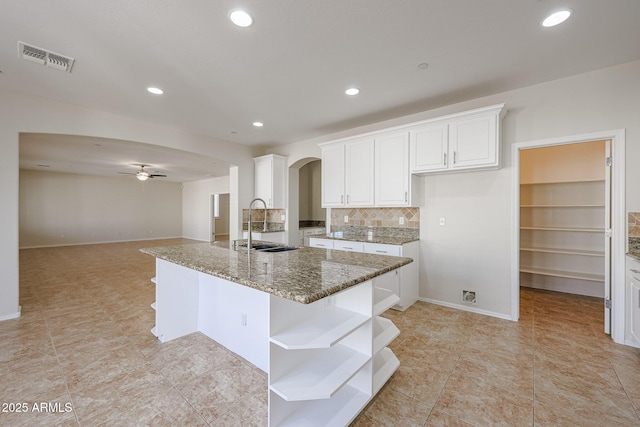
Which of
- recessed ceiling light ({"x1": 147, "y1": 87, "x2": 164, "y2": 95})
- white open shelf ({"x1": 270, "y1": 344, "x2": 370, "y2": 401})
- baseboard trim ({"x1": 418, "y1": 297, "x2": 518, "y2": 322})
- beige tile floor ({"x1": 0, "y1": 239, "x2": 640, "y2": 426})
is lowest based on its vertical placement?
beige tile floor ({"x1": 0, "y1": 239, "x2": 640, "y2": 426})

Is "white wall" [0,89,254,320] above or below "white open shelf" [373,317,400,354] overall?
above

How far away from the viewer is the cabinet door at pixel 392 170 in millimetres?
3539

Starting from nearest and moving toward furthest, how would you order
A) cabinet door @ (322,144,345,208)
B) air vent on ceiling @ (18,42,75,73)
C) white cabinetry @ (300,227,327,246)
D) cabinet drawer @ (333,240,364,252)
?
1. air vent on ceiling @ (18,42,75,73)
2. cabinet drawer @ (333,240,364,252)
3. cabinet door @ (322,144,345,208)
4. white cabinetry @ (300,227,327,246)

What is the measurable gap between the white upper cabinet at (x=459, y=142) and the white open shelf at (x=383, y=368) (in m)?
2.26

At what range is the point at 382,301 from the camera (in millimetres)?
1877

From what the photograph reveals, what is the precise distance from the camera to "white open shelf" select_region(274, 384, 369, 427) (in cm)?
149

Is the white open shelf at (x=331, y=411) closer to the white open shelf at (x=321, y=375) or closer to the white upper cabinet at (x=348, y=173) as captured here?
the white open shelf at (x=321, y=375)

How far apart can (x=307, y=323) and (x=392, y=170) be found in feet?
8.73

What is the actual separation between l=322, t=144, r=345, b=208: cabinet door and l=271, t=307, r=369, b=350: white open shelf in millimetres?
2653

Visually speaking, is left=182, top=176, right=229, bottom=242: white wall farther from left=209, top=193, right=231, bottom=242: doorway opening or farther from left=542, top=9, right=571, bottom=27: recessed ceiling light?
left=542, top=9, right=571, bottom=27: recessed ceiling light

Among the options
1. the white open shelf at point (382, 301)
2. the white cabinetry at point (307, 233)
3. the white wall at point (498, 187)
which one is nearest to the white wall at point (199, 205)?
the white cabinetry at point (307, 233)

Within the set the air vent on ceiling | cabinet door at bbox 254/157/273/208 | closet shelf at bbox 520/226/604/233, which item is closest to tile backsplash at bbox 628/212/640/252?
closet shelf at bbox 520/226/604/233

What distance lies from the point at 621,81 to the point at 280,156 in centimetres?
460

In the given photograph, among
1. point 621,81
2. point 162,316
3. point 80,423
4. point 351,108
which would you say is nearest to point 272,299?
point 80,423
